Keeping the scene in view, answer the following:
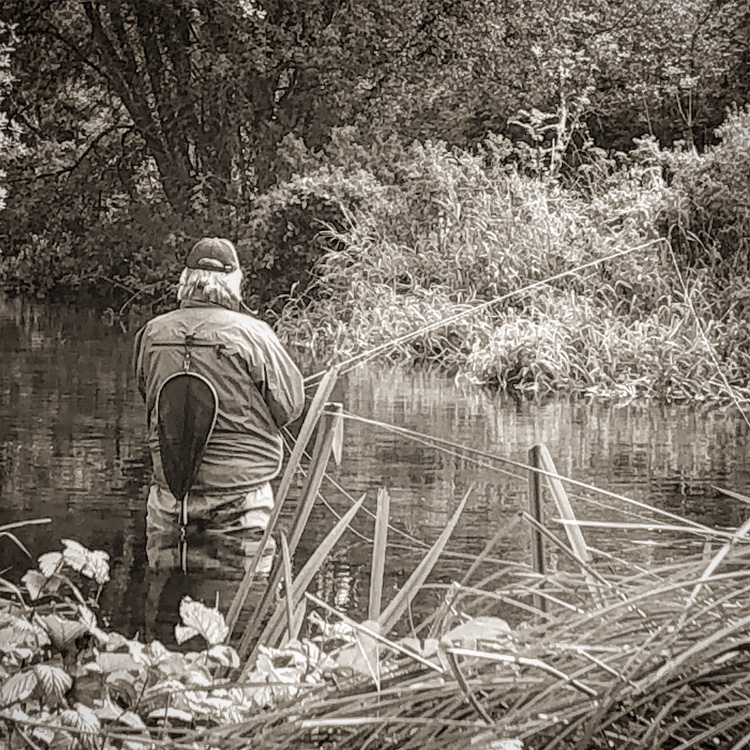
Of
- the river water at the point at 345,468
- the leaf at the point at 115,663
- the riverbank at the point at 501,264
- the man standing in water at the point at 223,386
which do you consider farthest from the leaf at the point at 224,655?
the riverbank at the point at 501,264

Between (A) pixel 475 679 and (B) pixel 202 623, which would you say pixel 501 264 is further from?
(A) pixel 475 679

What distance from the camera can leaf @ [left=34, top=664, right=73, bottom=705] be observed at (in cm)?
175

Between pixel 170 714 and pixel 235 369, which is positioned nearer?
pixel 170 714

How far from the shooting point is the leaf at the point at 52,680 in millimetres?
1747

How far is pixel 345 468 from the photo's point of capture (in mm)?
3131

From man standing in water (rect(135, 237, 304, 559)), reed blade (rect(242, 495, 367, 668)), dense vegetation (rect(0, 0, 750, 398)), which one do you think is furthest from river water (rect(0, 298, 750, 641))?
reed blade (rect(242, 495, 367, 668))

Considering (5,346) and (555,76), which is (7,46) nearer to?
(5,346)

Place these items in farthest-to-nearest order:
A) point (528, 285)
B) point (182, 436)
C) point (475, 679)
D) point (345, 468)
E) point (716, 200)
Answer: point (716, 200), point (528, 285), point (345, 468), point (182, 436), point (475, 679)

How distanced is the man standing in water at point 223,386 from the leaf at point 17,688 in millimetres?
733

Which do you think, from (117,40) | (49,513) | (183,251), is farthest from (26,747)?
(117,40)

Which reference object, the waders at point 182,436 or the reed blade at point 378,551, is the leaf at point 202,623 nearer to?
the reed blade at point 378,551

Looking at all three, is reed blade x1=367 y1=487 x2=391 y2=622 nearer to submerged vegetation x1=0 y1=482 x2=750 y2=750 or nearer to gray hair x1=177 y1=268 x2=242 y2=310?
submerged vegetation x1=0 y1=482 x2=750 y2=750

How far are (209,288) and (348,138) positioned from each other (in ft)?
1.55

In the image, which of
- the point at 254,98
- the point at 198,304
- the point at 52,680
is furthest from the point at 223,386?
the point at 52,680
